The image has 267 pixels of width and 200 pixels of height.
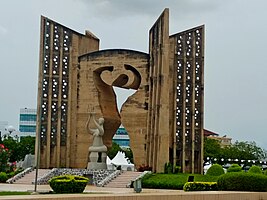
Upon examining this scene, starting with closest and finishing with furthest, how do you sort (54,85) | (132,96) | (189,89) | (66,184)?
(66,184) < (189,89) < (132,96) < (54,85)

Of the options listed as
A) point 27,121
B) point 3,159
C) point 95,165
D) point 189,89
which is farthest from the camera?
point 27,121

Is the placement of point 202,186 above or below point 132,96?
below

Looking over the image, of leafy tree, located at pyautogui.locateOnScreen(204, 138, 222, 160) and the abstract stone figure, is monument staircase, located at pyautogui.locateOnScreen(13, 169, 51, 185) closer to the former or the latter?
the abstract stone figure

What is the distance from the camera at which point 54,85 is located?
3312cm

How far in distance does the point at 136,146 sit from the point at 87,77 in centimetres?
554

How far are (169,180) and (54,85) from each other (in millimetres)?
10894

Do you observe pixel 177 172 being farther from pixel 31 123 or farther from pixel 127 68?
pixel 31 123

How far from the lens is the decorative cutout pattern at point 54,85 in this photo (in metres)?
32.9

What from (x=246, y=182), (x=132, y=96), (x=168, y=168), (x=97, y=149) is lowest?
(x=168, y=168)

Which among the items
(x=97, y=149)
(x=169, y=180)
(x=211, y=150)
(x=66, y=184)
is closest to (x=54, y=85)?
(x=97, y=149)

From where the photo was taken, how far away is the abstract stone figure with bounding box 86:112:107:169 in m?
30.0

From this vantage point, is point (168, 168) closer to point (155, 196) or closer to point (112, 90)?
point (112, 90)

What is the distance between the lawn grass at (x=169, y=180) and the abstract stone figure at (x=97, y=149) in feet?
11.9

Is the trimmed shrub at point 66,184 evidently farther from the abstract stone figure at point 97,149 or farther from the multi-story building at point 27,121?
the multi-story building at point 27,121
